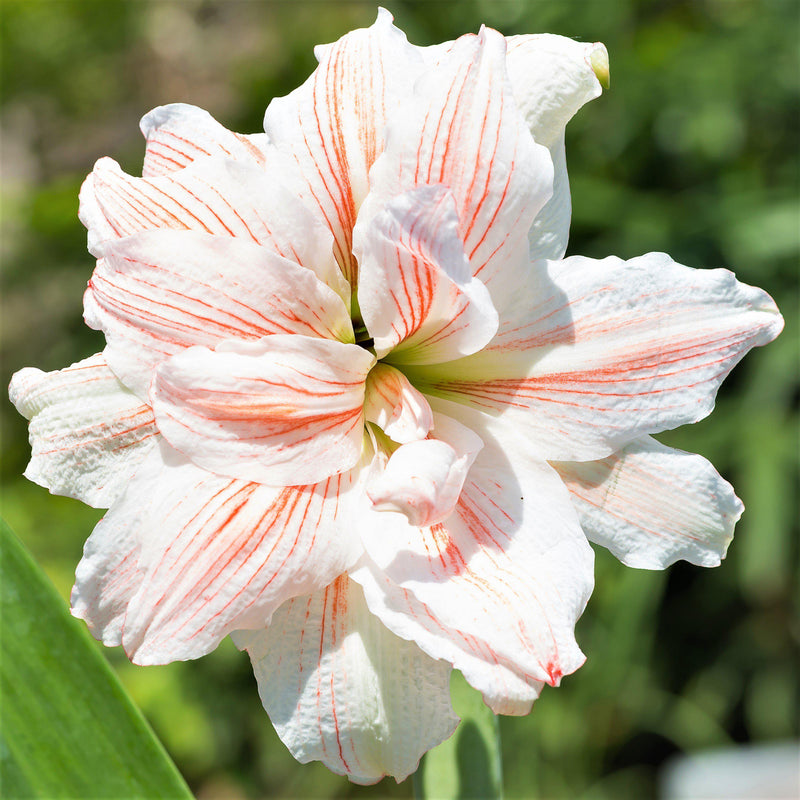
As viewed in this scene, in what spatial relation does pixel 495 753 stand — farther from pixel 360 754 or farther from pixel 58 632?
pixel 58 632

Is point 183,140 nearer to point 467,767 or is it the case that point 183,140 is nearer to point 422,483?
point 422,483

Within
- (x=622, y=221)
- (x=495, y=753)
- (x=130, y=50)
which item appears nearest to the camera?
(x=495, y=753)

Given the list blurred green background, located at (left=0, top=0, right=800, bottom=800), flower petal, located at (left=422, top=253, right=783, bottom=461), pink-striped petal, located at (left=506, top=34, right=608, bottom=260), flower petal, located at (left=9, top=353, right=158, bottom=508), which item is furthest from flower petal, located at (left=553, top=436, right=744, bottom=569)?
blurred green background, located at (left=0, top=0, right=800, bottom=800)

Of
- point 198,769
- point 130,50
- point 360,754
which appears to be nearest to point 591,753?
point 198,769

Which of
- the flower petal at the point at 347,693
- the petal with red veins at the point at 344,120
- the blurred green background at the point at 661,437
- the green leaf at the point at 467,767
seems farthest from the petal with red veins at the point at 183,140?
the blurred green background at the point at 661,437

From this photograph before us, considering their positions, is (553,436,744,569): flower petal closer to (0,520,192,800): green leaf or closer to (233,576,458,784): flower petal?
(233,576,458,784): flower petal

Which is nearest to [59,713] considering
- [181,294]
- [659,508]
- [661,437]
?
[181,294]
